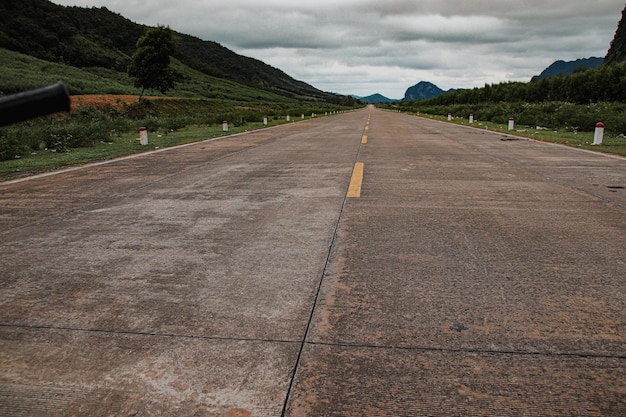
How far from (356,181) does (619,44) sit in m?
141

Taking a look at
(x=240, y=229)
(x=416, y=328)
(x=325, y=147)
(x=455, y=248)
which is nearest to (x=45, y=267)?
(x=240, y=229)

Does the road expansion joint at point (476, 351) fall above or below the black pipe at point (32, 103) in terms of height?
below

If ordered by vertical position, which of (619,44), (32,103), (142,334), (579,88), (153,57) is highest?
(619,44)

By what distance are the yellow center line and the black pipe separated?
6.17m

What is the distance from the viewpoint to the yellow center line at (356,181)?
732 centimetres

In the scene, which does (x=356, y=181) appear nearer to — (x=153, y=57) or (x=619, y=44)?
(x=153, y=57)

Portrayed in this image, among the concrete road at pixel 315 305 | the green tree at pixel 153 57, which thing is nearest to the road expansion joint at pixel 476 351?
the concrete road at pixel 315 305

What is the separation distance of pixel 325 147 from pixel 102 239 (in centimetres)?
1117

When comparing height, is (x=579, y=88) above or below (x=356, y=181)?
above

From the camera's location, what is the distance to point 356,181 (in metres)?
8.56

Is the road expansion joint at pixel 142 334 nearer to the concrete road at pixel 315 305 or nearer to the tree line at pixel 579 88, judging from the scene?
Result: the concrete road at pixel 315 305

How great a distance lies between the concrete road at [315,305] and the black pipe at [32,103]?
1.51m

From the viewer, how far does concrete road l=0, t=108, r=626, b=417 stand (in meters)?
2.22

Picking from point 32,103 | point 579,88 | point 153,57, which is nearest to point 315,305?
point 32,103
